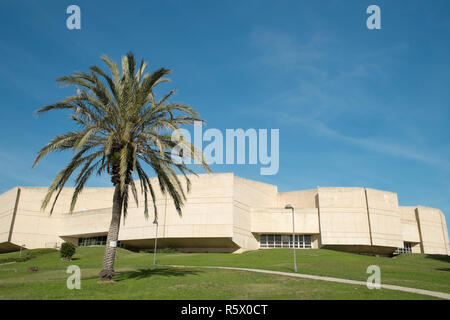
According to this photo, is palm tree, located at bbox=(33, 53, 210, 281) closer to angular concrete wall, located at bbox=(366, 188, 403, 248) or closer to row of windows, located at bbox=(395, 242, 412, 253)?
angular concrete wall, located at bbox=(366, 188, 403, 248)

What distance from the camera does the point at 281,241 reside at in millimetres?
63469

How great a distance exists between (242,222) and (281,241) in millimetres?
9138

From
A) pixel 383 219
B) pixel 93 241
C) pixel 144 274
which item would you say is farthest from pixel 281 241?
pixel 144 274

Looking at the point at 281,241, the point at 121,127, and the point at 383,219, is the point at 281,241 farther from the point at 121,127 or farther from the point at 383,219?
the point at 121,127

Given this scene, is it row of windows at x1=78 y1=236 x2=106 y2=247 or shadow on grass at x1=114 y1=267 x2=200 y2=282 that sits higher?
row of windows at x1=78 y1=236 x2=106 y2=247

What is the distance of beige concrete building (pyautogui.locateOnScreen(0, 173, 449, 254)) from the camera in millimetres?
56656

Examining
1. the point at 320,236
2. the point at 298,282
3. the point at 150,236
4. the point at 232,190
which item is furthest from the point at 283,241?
the point at 298,282

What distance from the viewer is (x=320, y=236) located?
61062 millimetres

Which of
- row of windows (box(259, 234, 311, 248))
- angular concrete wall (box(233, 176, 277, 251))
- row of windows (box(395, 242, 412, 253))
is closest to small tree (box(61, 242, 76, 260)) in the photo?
angular concrete wall (box(233, 176, 277, 251))

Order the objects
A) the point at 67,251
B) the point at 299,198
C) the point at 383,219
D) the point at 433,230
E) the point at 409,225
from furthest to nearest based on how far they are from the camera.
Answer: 1. the point at 433,230
2. the point at 409,225
3. the point at 299,198
4. the point at 383,219
5. the point at 67,251

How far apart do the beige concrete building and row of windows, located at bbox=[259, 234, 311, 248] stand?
0.53ft

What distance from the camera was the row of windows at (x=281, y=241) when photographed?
63.2 metres
